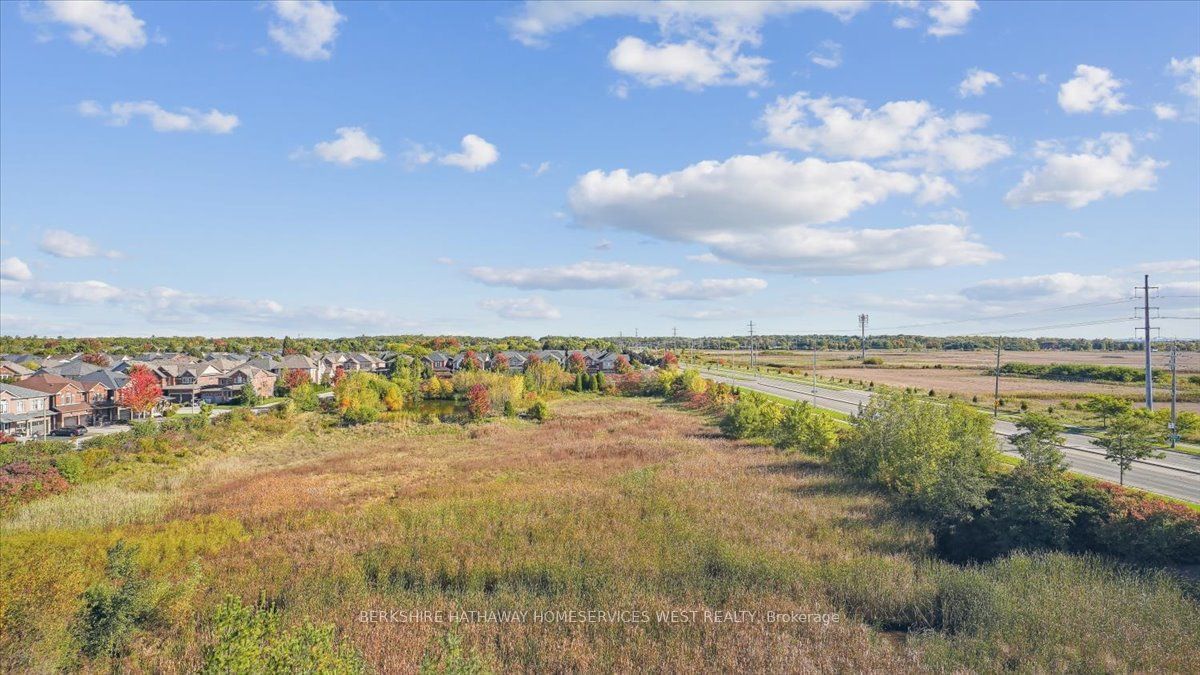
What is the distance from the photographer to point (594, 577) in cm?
1549

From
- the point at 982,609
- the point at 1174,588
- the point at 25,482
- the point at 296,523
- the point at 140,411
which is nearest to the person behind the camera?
the point at 982,609

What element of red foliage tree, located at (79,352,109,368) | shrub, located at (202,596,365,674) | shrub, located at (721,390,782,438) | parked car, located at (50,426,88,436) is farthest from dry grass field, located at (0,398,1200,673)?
red foliage tree, located at (79,352,109,368)

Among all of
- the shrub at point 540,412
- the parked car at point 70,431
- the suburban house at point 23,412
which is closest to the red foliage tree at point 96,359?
the parked car at point 70,431

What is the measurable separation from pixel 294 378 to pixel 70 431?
28.7m

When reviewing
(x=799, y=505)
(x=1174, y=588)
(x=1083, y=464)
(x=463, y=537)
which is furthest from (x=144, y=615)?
(x=1083, y=464)

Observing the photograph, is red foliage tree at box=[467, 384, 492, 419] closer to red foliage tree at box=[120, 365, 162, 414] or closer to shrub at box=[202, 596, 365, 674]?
red foliage tree at box=[120, 365, 162, 414]

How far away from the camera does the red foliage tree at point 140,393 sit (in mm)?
60062

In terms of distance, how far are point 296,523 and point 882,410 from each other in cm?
2840

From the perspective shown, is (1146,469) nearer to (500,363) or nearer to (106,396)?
(500,363)

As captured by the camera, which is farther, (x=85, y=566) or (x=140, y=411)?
(x=140, y=411)

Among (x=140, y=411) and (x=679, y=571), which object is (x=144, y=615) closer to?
(x=679, y=571)

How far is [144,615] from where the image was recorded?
43.0 ft

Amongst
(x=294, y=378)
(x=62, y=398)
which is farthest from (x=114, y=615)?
(x=294, y=378)

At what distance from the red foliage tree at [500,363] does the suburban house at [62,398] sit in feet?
183
